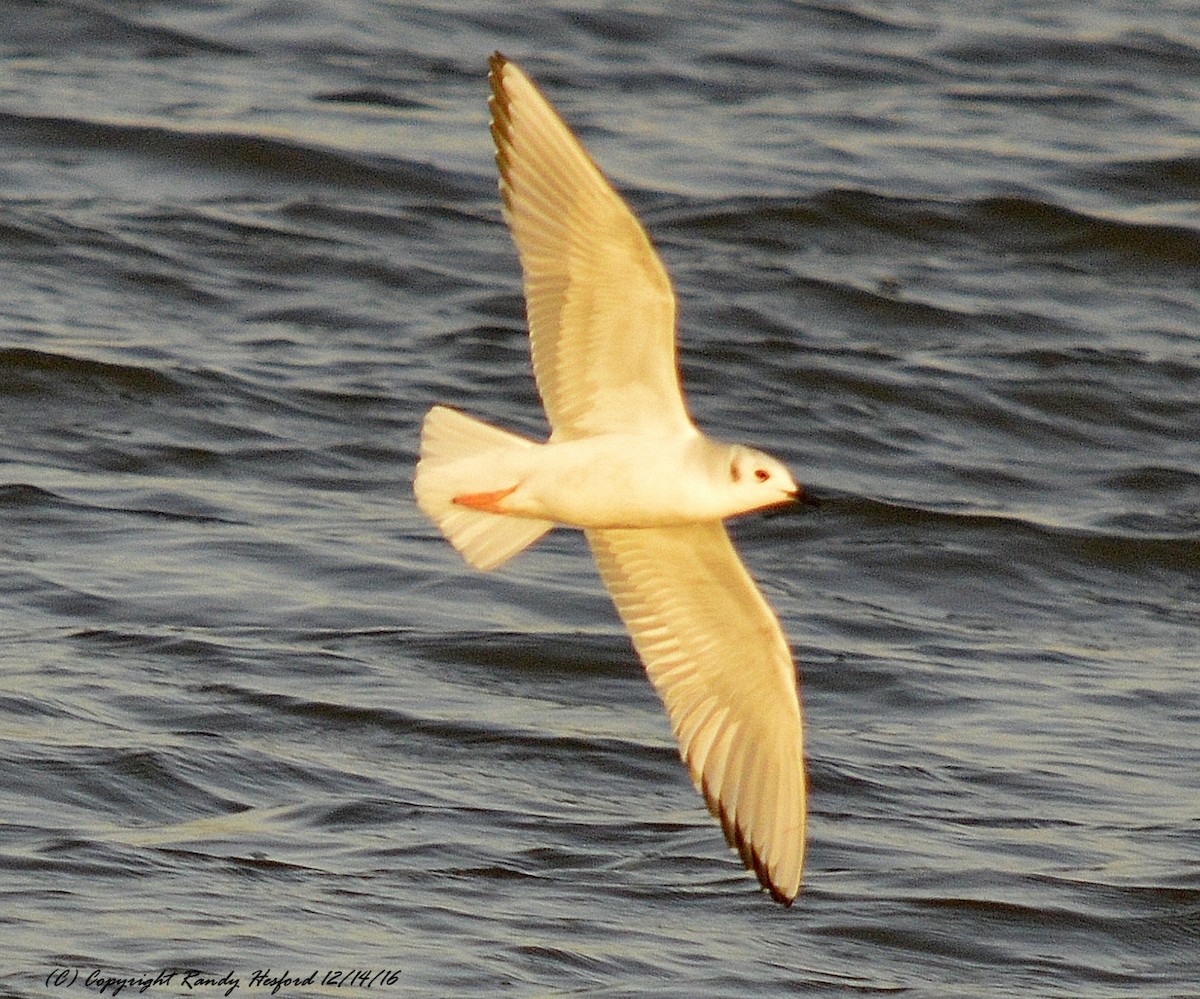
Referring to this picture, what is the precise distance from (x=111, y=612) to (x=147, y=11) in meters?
7.27

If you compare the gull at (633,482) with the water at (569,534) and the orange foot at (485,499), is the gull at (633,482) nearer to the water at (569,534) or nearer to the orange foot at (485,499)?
the orange foot at (485,499)

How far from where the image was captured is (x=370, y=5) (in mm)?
16141

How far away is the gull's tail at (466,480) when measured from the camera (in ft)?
20.4

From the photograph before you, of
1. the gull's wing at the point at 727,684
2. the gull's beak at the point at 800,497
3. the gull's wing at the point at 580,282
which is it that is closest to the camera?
the gull's wing at the point at 580,282

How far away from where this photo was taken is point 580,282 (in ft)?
19.9

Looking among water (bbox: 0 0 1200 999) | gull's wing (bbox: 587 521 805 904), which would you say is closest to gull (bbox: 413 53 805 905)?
gull's wing (bbox: 587 521 805 904)

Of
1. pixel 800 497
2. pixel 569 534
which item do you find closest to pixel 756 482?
pixel 800 497

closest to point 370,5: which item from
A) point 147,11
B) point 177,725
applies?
point 147,11

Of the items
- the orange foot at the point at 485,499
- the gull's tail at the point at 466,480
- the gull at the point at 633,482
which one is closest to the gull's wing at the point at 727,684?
the gull at the point at 633,482

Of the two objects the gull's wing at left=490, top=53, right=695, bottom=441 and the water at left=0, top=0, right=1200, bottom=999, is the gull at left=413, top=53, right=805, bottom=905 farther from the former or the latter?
the water at left=0, top=0, right=1200, bottom=999

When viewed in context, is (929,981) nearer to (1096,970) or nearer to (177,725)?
(1096,970)

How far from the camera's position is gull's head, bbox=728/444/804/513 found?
5.96m

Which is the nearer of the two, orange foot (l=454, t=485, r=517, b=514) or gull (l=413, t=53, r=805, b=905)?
gull (l=413, t=53, r=805, b=905)

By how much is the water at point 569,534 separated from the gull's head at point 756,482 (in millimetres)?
1478
